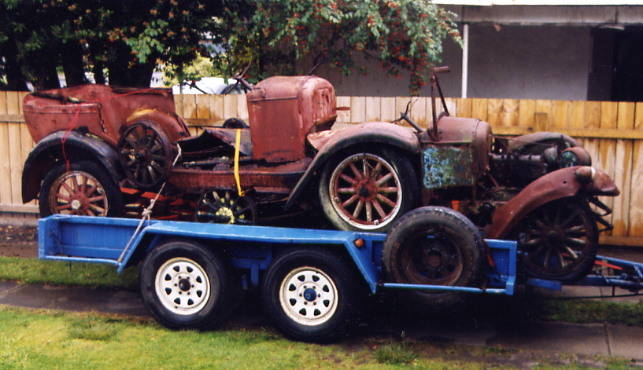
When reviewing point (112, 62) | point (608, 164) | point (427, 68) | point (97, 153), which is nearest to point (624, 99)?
point (427, 68)

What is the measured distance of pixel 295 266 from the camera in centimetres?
593

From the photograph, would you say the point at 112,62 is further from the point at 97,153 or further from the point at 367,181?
the point at 367,181

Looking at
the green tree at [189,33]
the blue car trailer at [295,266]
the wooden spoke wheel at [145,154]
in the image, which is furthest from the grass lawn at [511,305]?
the green tree at [189,33]

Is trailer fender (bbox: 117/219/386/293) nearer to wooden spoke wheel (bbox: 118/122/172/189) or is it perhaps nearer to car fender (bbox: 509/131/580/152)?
wooden spoke wheel (bbox: 118/122/172/189)

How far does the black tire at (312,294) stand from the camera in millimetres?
5812

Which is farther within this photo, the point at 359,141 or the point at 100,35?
the point at 100,35

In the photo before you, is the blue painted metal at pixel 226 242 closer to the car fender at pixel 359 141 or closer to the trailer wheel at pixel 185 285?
the trailer wheel at pixel 185 285

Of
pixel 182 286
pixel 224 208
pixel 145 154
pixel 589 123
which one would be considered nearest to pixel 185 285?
pixel 182 286

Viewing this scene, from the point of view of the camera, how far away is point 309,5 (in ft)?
30.6

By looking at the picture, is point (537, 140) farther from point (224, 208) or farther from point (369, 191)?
point (224, 208)

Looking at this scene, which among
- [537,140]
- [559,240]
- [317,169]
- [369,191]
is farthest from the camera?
[537,140]

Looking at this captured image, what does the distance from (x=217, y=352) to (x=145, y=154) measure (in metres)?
2.21

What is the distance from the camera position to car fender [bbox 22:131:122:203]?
7.14 meters

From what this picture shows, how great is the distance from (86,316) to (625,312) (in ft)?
16.1
